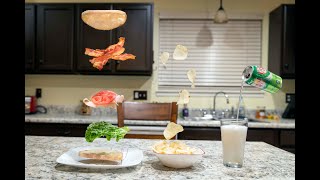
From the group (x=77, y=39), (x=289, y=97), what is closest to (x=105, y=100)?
(x=77, y=39)

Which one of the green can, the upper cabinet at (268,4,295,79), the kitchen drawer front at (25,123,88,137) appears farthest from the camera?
the upper cabinet at (268,4,295,79)

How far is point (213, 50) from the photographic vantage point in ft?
12.0

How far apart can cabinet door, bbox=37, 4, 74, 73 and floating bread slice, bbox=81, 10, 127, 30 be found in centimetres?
243

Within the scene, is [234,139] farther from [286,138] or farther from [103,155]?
[286,138]

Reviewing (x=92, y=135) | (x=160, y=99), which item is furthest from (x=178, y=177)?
(x=160, y=99)

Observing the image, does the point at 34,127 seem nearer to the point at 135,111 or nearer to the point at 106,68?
the point at 106,68

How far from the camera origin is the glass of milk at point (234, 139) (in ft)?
3.44

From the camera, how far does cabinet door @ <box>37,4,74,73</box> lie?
10.9 feet

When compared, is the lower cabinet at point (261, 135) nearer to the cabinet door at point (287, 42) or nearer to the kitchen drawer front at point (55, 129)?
the cabinet door at point (287, 42)

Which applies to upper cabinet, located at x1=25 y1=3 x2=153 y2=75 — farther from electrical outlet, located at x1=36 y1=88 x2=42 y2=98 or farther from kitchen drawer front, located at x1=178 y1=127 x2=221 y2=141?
kitchen drawer front, located at x1=178 y1=127 x2=221 y2=141

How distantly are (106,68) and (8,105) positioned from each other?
115 inches

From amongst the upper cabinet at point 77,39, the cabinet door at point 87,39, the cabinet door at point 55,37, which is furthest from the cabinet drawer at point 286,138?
the cabinet door at point 55,37

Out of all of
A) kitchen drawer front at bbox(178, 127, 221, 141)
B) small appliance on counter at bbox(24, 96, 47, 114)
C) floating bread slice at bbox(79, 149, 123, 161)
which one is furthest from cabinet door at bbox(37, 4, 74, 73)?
floating bread slice at bbox(79, 149, 123, 161)

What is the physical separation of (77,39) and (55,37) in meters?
0.25
